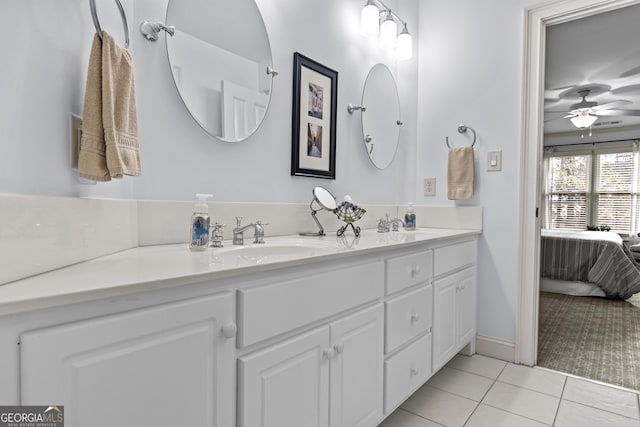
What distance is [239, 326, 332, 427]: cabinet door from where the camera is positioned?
87 cm

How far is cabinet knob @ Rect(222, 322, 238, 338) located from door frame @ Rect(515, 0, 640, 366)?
1.91m

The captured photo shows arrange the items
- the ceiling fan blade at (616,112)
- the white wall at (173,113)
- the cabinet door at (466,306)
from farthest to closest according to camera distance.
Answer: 1. the ceiling fan blade at (616,112)
2. the cabinet door at (466,306)
3. the white wall at (173,113)

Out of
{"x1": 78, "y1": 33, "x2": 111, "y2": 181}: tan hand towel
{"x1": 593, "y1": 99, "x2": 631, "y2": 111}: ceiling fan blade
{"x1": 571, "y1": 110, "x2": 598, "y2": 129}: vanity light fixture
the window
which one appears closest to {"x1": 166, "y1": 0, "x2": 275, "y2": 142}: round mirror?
{"x1": 78, "y1": 33, "x2": 111, "y2": 181}: tan hand towel

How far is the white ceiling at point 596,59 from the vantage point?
2.73 metres

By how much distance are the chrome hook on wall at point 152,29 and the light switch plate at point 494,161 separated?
1865 millimetres

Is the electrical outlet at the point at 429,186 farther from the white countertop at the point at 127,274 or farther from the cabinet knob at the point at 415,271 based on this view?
the white countertop at the point at 127,274

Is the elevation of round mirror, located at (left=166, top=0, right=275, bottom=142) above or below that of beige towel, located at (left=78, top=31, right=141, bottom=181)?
above

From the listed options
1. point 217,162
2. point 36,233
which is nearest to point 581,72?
point 217,162

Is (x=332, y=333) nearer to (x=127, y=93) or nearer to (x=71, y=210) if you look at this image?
(x=71, y=210)

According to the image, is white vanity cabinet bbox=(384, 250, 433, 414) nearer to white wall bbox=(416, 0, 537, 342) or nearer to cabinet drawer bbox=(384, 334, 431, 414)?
cabinet drawer bbox=(384, 334, 431, 414)

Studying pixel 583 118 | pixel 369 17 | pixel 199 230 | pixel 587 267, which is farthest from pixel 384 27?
pixel 583 118

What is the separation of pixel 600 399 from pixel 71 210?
2.30 metres

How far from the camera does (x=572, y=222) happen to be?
6340mm
